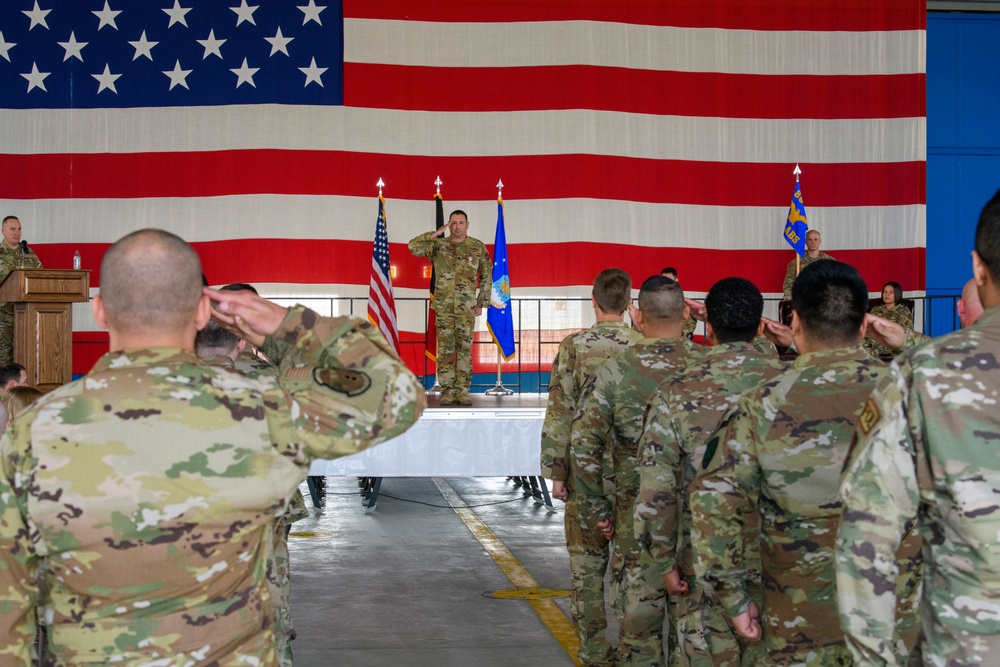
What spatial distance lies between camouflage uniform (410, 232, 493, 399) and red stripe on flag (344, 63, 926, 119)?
8.59 feet

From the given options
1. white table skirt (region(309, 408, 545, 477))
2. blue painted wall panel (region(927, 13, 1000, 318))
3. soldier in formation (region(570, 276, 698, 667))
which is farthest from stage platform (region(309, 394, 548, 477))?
blue painted wall panel (region(927, 13, 1000, 318))

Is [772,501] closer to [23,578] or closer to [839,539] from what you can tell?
[839,539]

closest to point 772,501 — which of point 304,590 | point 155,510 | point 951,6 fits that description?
point 155,510

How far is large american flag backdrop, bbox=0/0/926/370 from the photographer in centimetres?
976

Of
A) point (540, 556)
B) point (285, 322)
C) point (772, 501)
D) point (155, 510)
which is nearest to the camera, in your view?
point (155, 510)

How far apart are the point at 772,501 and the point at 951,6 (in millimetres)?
10442

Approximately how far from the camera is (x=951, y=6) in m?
11.1

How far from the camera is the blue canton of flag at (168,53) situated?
384 inches

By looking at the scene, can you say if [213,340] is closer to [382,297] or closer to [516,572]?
[516,572]

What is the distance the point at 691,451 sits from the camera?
2.78 m

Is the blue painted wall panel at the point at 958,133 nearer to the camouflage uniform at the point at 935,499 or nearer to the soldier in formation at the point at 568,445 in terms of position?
the soldier in formation at the point at 568,445

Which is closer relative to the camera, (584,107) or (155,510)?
(155,510)

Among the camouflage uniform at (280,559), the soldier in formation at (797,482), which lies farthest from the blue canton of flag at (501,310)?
the soldier in formation at (797,482)

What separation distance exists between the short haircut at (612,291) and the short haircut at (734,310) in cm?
102
